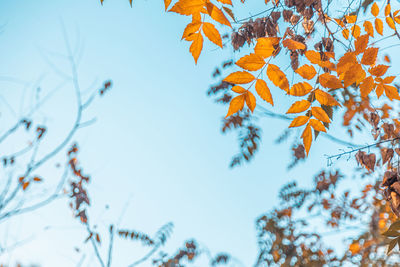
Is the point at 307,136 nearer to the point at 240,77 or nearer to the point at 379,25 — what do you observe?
the point at 240,77

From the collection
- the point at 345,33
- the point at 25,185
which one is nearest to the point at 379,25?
the point at 345,33

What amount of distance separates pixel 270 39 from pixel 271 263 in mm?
5488

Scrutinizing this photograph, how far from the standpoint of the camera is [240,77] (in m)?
1.15

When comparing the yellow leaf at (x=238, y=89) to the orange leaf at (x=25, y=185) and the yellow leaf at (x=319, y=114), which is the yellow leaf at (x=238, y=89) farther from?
the orange leaf at (x=25, y=185)

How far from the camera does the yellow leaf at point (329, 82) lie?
1.13 m

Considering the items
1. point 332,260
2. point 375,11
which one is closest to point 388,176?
point 375,11

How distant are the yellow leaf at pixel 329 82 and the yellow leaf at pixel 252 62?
269mm

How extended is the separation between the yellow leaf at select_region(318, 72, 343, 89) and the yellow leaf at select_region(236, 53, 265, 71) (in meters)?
0.27

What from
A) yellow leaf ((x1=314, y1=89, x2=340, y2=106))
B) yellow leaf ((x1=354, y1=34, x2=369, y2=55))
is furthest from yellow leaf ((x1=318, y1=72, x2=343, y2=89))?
yellow leaf ((x1=354, y1=34, x2=369, y2=55))

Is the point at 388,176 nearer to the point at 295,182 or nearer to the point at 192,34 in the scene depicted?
the point at 192,34

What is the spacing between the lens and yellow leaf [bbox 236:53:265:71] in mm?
1148

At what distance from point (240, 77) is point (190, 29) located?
0.29m

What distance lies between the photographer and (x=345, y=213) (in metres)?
5.86

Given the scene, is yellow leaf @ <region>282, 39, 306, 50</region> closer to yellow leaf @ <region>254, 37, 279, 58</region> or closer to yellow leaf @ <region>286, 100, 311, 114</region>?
yellow leaf @ <region>254, 37, 279, 58</region>
